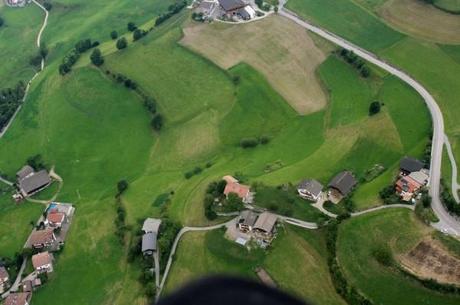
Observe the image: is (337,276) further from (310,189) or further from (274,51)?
(274,51)

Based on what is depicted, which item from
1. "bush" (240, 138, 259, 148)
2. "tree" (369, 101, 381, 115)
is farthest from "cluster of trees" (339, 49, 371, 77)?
"bush" (240, 138, 259, 148)

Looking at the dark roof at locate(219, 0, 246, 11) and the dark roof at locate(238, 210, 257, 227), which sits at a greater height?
the dark roof at locate(219, 0, 246, 11)

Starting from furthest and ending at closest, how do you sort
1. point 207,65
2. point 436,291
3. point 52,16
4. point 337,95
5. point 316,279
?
point 52,16 → point 207,65 → point 337,95 → point 316,279 → point 436,291

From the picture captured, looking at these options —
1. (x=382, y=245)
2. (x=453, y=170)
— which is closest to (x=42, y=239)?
(x=382, y=245)

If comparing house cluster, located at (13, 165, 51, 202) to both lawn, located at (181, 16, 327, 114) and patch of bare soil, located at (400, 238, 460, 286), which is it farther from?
patch of bare soil, located at (400, 238, 460, 286)

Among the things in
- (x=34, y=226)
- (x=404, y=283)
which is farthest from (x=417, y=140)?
(x=34, y=226)

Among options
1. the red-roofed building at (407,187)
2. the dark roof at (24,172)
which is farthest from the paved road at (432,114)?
the dark roof at (24,172)

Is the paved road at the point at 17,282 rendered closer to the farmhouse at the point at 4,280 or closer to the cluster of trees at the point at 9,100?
the farmhouse at the point at 4,280

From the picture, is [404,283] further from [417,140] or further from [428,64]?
[428,64]
